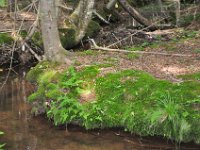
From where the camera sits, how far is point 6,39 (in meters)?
13.8

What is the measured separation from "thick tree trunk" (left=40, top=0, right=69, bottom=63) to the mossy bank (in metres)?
0.97

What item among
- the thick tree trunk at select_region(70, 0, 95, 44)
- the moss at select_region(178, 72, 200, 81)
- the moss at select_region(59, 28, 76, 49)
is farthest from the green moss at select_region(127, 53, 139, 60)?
the moss at select_region(59, 28, 76, 49)

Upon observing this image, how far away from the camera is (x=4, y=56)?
13516 millimetres

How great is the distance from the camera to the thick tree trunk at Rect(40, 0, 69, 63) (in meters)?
9.95

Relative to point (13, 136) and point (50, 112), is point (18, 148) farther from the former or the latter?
point (50, 112)

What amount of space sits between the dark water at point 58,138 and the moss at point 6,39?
4842mm

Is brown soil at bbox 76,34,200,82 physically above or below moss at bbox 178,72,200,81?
above

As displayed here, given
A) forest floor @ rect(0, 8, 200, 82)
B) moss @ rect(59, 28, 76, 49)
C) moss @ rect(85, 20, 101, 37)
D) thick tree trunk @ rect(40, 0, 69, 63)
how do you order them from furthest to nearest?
moss @ rect(85, 20, 101, 37), moss @ rect(59, 28, 76, 49), thick tree trunk @ rect(40, 0, 69, 63), forest floor @ rect(0, 8, 200, 82)

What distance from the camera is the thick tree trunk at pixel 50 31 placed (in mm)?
9945

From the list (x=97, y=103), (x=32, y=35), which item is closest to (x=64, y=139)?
(x=97, y=103)

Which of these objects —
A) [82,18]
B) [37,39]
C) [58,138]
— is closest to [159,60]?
[58,138]

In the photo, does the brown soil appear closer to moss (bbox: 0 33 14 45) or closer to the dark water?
the dark water

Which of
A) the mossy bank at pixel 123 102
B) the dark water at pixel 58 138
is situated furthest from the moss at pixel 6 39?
the dark water at pixel 58 138

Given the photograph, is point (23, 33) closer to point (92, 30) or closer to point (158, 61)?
point (92, 30)
